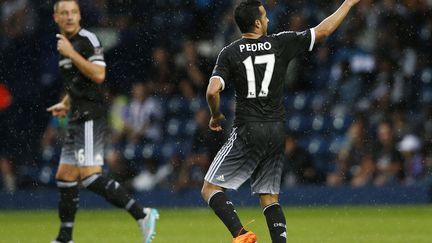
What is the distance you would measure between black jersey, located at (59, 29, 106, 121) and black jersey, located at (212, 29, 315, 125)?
5.65 ft

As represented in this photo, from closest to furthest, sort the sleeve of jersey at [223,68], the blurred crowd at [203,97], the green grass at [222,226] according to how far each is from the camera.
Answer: the sleeve of jersey at [223,68] < the green grass at [222,226] < the blurred crowd at [203,97]

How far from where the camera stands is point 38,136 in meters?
18.0

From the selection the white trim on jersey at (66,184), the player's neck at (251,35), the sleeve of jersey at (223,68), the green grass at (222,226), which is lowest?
the green grass at (222,226)

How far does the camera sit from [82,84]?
1001 centimetres

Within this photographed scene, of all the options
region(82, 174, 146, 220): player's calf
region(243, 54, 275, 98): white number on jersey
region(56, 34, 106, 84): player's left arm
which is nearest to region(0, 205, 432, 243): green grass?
region(82, 174, 146, 220): player's calf

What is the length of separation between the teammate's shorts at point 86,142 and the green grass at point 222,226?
1684 mm

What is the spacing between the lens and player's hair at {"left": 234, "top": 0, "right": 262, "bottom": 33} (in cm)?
860

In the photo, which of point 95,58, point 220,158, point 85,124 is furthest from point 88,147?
point 220,158

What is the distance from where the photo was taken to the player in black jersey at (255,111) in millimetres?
8633

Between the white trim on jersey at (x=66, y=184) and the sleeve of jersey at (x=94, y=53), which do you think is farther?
the white trim on jersey at (x=66, y=184)

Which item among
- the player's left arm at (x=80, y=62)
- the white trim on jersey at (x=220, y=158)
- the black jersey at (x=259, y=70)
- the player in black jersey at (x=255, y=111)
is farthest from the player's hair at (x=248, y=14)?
the player's left arm at (x=80, y=62)

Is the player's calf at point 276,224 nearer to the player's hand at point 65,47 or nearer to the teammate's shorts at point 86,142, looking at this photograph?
the teammate's shorts at point 86,142

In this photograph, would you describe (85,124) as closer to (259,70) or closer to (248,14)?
(259,70)

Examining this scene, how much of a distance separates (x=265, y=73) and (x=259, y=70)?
5 cm
